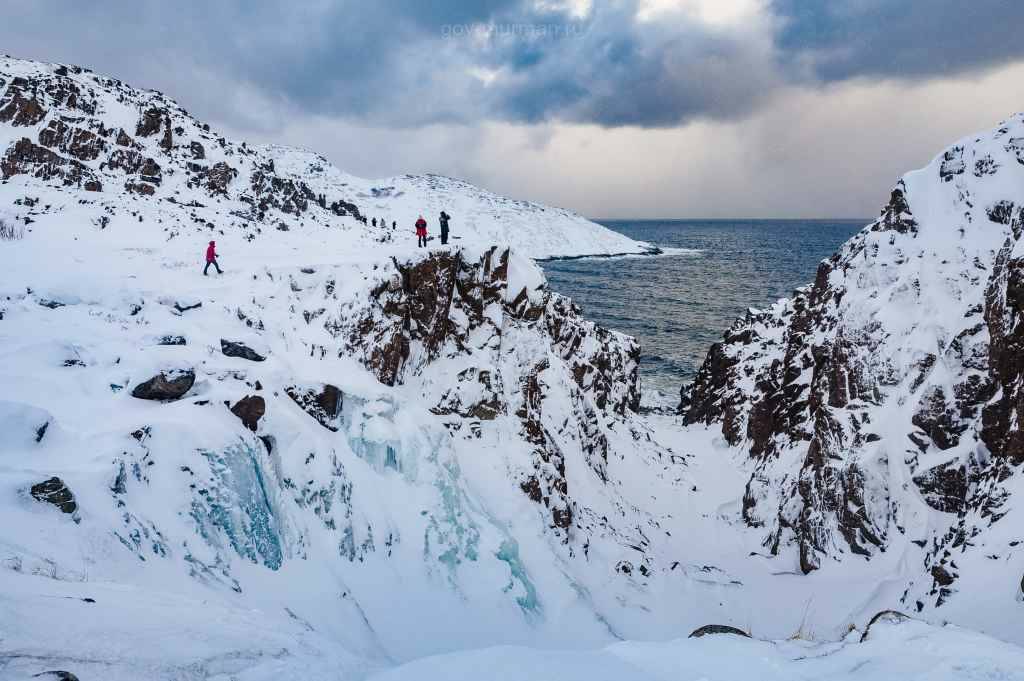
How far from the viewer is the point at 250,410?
36.1 feet

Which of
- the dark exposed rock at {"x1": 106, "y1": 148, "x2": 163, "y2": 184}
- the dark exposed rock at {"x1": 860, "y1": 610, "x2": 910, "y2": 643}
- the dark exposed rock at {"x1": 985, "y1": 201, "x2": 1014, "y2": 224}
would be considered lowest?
the dark exposed rock at {"x1": 860, "y1": 610, "x2": 910, "y2": 643}

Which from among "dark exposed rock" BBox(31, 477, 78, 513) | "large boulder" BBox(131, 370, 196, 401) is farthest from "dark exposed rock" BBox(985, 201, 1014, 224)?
"dark exposed rock" BBox(31, 477, 78, 513)

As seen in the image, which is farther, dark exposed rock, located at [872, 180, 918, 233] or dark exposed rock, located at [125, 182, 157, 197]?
dark exposed rock, located at [125, 182, 157, 197]

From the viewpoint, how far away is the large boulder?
33.4 ft

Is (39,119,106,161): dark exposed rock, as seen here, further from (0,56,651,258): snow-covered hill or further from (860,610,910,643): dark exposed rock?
(860,610,910,643): dark exposed rock

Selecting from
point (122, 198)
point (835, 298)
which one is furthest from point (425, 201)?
point (835, 298)

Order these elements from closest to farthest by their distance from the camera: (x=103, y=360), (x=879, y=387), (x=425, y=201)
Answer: (x=103, y=360) → (x=879, y=387) → (x=425, y=201)

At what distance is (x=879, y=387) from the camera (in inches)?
860

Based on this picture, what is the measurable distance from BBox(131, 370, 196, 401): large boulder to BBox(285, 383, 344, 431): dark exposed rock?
102 inches

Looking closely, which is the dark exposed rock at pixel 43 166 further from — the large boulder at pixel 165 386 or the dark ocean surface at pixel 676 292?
the dark ocean surface at pixel 676 292

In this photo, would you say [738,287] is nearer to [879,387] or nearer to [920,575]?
[879,387]

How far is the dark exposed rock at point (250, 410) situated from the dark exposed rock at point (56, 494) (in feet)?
12.8

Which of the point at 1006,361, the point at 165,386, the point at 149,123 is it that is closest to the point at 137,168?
the point at 149,123

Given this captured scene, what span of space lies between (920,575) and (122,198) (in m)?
44.0
